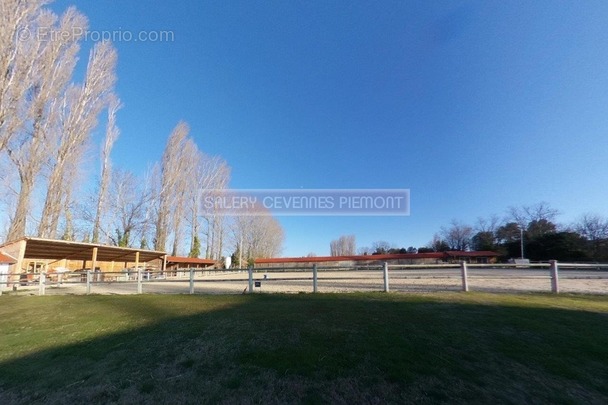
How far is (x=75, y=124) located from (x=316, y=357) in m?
27.5

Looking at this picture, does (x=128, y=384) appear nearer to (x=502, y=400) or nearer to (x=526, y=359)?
(x=502, y=400)

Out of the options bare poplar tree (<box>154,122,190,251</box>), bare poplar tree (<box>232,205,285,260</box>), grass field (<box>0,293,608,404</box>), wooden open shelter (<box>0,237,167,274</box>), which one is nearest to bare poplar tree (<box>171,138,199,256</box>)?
bare poplar tree (<box>154,122,190,251</box>)

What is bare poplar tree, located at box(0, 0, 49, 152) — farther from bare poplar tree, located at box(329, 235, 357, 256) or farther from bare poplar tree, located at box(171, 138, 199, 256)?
bare poplar tree, located at box(329, 235, 357, 256)

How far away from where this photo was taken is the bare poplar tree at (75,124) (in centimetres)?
2261

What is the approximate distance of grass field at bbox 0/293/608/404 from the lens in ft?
10.2

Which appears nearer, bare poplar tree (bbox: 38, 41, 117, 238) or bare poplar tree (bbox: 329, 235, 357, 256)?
bare poplar tree (bbox: 38, 41, 117, 238)

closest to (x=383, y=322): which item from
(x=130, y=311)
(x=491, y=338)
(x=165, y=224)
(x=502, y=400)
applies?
(x=491, y=338)

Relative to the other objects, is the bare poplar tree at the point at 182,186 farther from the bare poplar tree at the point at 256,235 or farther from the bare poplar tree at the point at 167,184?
the bare poplar tree at the point at 256,235

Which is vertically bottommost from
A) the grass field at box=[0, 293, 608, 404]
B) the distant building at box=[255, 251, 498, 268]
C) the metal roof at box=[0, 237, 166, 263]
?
the distant building at box=[255, 251, 498, 268]

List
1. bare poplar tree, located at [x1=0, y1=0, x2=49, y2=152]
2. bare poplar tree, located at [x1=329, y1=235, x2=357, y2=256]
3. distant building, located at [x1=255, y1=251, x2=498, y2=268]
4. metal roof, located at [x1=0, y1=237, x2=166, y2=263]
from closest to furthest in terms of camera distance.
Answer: metal roof, located at [x1=0, y1=237, x2=166, y2=263] < bare poplar tree, located at [x1=0, y1=0, x2=49, y2=152] < distant building, located at [x1=255, y1=251, x2=498, y2=268] < bare poplar tree, located at [x1=329, y1=235, x2=357, y2=256]

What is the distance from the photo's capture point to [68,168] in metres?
23.9

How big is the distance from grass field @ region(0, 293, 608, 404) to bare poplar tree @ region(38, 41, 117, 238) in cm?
2060

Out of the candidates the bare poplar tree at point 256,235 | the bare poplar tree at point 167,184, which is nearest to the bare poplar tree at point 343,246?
the bare poplar tree at point 256,235

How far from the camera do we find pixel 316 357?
3.76 meters
